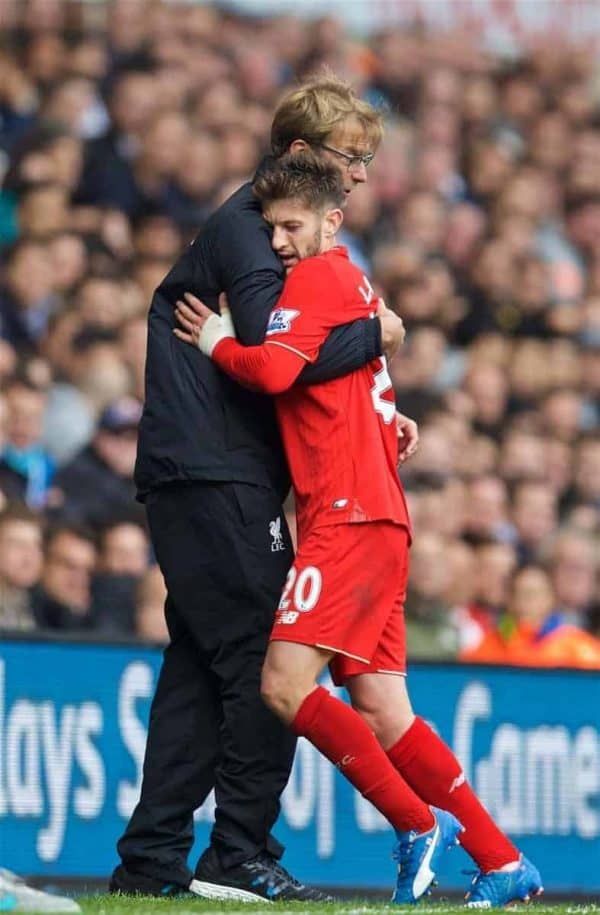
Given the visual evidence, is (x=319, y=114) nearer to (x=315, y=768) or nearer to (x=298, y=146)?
(x=298, y=146)

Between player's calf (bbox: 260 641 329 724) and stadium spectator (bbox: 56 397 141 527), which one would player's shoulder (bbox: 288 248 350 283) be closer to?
player's calf (bbox: 260 641 329 724)

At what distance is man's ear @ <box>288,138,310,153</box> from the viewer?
5.15 m

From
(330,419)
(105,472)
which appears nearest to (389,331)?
(330,419)

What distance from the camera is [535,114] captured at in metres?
13.4

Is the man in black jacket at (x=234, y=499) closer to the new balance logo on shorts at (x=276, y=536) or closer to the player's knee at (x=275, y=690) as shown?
the new balance logo on shorts at (x=276, y=536)

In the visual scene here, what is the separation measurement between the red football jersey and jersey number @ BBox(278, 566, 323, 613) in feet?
0.46

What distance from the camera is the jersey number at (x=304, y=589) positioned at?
4848 mm

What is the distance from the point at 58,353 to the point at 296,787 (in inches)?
110

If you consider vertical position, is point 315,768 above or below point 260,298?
below

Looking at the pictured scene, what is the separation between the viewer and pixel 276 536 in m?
5.15

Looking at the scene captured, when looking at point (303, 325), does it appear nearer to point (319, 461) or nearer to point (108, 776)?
point (319, 461)

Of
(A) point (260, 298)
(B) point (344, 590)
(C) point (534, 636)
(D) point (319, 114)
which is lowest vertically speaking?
(C) point (534, 636)

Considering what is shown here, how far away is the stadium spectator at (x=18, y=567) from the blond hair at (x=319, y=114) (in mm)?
2911

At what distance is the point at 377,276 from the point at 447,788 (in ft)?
20.4
